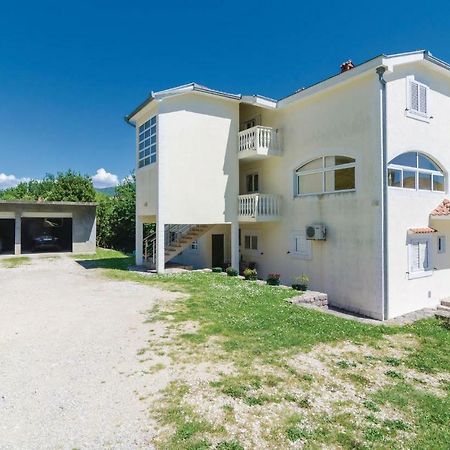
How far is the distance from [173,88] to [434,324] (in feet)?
43.9

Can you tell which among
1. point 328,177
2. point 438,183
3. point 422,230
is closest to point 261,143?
point 328,177

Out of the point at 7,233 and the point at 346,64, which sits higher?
the point at 346,64

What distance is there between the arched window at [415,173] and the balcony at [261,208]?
5.10 meters

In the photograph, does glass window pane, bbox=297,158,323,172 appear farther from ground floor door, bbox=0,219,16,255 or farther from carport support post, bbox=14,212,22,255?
ground floor door, bbox=0,219,16,255

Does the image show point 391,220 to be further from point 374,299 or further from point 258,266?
point 258,266

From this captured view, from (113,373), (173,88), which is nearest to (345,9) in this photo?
(173,88)

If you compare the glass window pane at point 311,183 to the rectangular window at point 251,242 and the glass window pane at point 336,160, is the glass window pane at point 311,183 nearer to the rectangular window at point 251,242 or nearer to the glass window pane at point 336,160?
the glass window pane at point 336,160

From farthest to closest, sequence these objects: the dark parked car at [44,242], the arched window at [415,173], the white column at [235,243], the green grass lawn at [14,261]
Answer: the dark parked car at [44,242] → the green grass lawn at [14,261] → the white column at [235,243] → the arched window at [415,173]

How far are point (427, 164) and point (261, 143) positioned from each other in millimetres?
6956

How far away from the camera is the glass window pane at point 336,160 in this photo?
12.1 metres

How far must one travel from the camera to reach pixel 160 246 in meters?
14.2

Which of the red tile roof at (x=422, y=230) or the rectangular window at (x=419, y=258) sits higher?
the red tile roof at (x=422, y=230)

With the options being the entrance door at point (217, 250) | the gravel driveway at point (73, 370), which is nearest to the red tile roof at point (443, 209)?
the entrance door at point (217, 250)

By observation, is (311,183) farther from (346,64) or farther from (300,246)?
(346,64)
